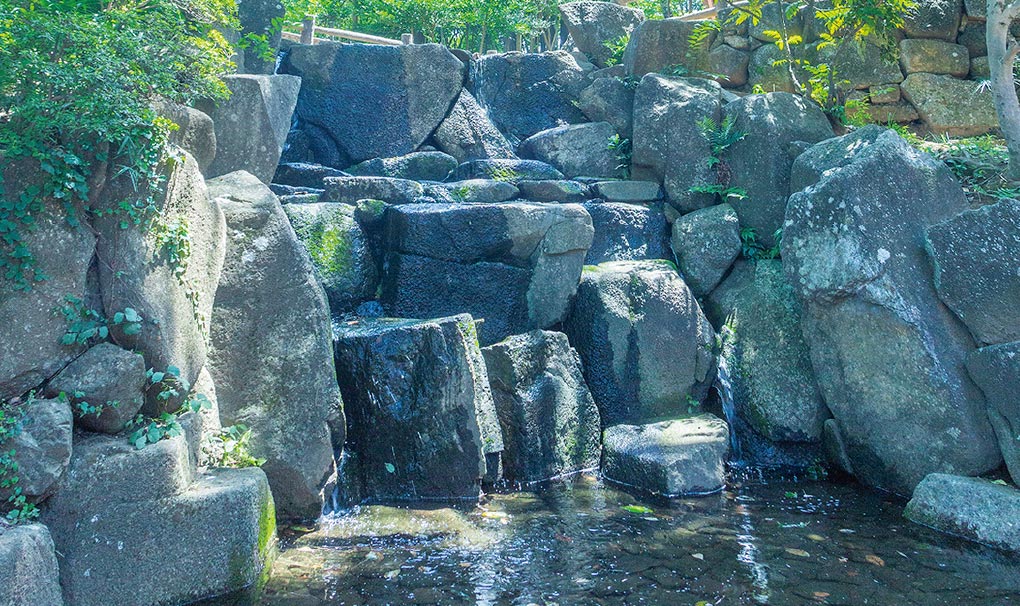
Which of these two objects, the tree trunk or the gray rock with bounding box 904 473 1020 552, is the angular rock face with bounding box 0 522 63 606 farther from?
the tree trunk

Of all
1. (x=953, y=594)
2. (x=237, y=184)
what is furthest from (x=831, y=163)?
(x=237, y=184)

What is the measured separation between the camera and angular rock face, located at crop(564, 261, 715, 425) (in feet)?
24.8

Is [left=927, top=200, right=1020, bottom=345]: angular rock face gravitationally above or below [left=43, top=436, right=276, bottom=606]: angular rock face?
above

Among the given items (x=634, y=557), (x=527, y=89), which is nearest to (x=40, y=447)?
(x=634, y=557)

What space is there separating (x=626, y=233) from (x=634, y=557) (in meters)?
4.55

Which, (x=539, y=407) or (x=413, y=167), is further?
(x=413, y=167)

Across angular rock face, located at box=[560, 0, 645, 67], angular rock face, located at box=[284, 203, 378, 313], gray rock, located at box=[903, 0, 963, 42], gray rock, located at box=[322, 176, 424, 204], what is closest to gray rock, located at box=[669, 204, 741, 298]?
gray rock, located at box=[322, 176, 424, 204]

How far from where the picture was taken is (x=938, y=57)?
1015 centimetres

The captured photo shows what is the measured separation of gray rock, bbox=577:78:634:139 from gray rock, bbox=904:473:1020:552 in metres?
6.40

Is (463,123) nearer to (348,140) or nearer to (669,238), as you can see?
(348,140)

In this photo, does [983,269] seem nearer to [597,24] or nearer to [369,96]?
[369,96]

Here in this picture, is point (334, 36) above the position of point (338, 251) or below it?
above

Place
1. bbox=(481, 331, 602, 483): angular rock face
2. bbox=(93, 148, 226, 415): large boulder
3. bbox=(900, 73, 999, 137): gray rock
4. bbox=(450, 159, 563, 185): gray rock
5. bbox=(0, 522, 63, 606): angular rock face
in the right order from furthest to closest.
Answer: bbox=(900, 73, 999, 137): gray rock
bbox=(450, 159, 563, 185): gray rock
bbox=(481, 331, 602, 483): angular rock face
bbox=(93, 148, 226, 415): large boulder
bbox=(0, 522, 63, 606): angular rock face

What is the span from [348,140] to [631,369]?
5134 millimetres
